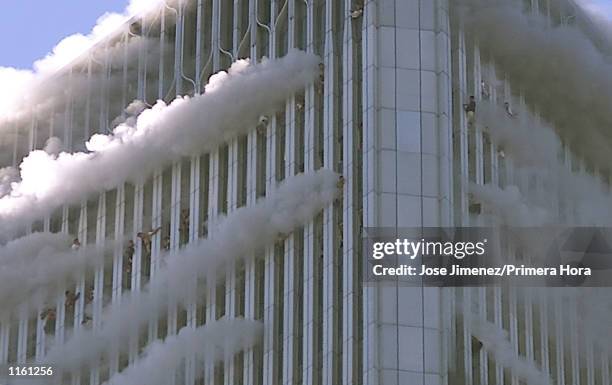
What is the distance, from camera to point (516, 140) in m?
127

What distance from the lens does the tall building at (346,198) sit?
118375 millimetres

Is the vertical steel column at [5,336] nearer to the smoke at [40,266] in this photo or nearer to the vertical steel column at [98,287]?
the smoke at [40,266]

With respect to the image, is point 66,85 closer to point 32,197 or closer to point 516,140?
point 32,197

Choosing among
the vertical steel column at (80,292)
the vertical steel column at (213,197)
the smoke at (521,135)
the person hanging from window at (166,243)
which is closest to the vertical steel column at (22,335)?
the vertical steel column at (80,292)

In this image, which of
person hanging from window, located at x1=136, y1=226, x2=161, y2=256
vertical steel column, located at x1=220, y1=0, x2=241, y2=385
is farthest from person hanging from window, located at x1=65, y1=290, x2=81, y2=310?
vertical steel column, located at x1=220, y1=0, x2=241, y2=385

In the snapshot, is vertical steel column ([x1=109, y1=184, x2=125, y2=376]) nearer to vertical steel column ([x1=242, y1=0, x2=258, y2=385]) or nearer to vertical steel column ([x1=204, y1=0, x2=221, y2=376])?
vertical steel column ([x1=204, y1=0, x2=221, y2=376])

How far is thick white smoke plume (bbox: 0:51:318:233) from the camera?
418 ft

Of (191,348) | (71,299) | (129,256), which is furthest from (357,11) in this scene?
(71,299)

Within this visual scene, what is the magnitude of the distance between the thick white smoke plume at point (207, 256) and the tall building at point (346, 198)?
22.1 inches

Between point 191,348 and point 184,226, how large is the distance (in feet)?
23.4

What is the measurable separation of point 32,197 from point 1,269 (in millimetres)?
4221

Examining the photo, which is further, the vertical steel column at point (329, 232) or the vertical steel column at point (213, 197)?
the vertical steel column at point (213, 197)

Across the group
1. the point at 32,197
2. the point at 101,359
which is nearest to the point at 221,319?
the point at 101,359

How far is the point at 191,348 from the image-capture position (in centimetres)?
12619
